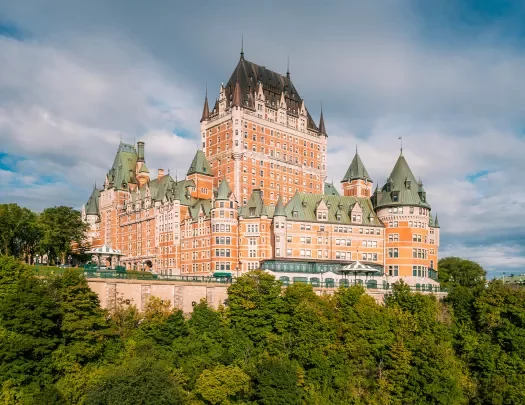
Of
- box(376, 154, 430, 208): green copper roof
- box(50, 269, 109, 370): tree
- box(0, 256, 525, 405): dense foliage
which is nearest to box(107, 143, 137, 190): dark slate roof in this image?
box(376, 154, 430, 208): green copper roof

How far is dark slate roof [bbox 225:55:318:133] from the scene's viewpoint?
5000 inches

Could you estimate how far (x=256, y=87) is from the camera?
12975 cm

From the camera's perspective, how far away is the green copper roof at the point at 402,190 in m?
106

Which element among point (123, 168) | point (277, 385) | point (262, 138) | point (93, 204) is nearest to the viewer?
point (277, 385)

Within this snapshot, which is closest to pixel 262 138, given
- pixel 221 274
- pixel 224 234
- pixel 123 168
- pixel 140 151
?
pixel 224 234

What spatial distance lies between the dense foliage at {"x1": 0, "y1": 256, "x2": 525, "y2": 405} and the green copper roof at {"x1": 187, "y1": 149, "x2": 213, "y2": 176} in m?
49.2

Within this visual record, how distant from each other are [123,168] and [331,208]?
58937mm

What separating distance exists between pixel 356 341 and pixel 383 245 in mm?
37287

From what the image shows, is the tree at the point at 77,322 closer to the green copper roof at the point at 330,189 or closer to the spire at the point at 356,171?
the spire at the point at 356,171

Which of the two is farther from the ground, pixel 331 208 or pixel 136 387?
pixel 331 208

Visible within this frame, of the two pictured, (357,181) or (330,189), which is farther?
(330,189)

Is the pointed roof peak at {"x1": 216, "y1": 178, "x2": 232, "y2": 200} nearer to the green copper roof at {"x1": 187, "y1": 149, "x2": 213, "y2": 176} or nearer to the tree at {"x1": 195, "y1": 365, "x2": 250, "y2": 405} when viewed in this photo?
the green copper roof at {"x1": 187, "y1": 149, "x2": 213, "y2": 176}

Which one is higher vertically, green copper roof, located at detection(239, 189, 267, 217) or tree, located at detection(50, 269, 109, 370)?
green copper roof, located at detection(239, 189, 267, 217)

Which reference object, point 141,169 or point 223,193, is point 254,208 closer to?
point 223,193
